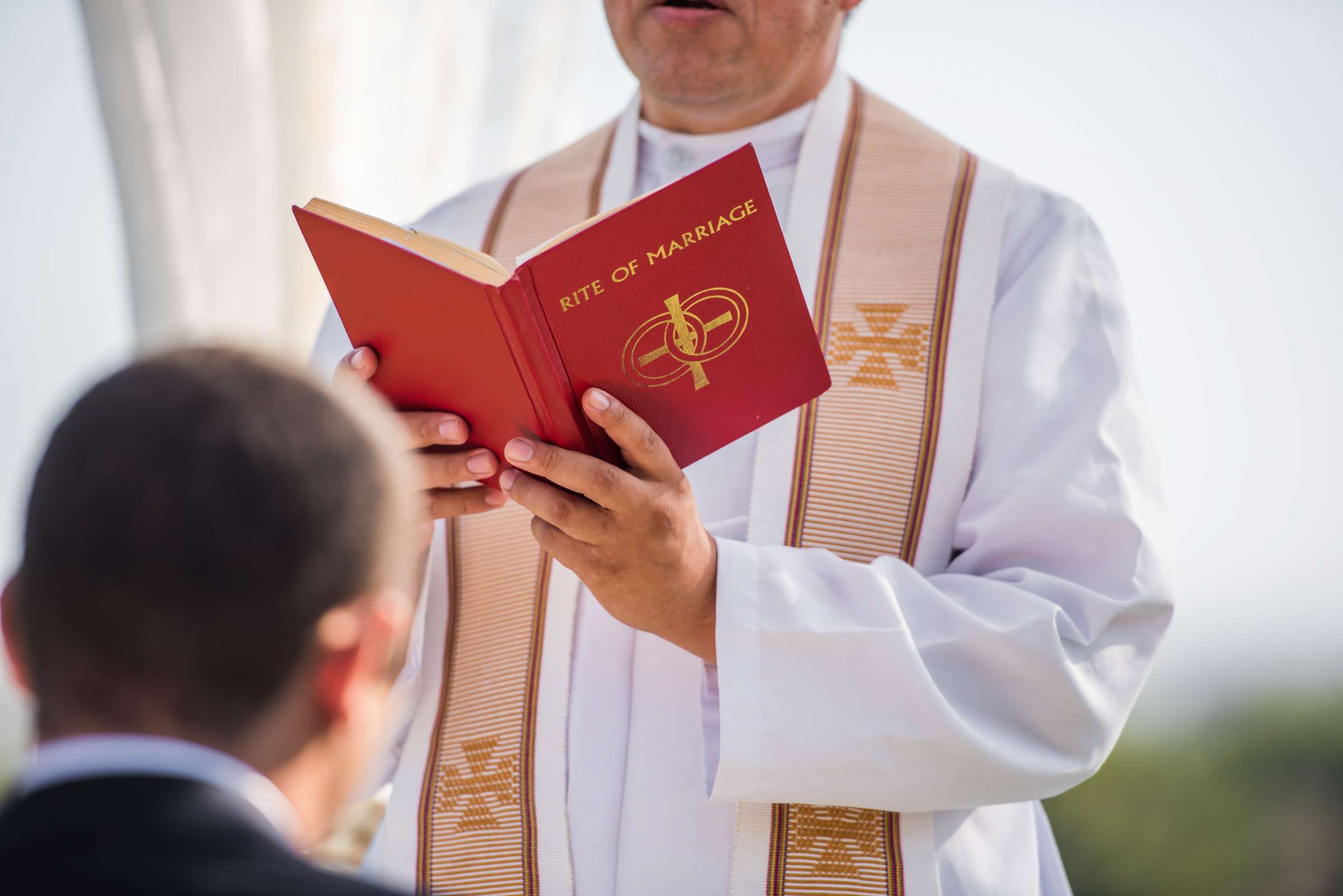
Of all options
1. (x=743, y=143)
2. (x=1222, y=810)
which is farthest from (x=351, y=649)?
(x=1222, y=810)

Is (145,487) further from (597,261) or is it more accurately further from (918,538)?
(918,538)

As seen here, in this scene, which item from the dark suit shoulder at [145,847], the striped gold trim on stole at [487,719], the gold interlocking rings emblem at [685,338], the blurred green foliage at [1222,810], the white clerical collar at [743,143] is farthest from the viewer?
the blurred green foliage at [1222,810]

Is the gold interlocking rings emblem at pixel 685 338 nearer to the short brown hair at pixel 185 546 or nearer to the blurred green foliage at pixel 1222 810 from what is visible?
the short brown hair at pixel 185 546

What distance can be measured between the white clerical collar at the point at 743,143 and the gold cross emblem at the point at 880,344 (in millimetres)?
436

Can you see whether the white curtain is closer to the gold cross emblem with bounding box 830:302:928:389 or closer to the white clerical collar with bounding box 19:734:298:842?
the gold cross emblem with bounding box 830:302:928:389

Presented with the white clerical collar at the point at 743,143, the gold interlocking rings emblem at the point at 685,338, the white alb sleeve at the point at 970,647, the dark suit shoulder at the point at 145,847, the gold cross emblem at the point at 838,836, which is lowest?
the gold cross emblem at the point at 838,836

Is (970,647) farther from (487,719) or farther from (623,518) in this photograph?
(487,719)

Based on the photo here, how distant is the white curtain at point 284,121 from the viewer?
11.8ft

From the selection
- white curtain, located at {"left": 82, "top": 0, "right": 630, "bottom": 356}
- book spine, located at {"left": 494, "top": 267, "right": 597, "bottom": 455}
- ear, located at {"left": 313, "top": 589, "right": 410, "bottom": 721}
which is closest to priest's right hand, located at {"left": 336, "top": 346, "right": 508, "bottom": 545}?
book spine, located at {"left": 494, "top": 267, "right": 597, "bottom": 455}

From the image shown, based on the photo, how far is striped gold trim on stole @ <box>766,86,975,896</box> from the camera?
222 centimetres

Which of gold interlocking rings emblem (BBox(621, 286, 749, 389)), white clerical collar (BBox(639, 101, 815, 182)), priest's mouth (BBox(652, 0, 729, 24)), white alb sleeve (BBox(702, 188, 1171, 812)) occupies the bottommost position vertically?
white alb sleeve (BBox(702, 188, 1171, 812))

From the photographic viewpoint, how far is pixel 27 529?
1.11 metres

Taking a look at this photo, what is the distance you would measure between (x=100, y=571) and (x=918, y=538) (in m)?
1.62

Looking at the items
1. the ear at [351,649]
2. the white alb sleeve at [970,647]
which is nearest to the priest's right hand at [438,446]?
the white alb sleeve at [970,647]
